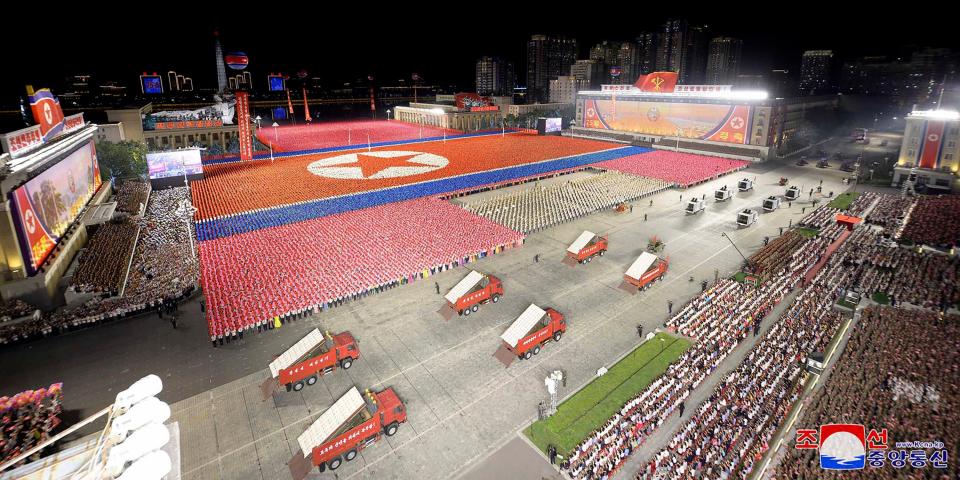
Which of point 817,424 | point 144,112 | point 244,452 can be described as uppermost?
point 144,112

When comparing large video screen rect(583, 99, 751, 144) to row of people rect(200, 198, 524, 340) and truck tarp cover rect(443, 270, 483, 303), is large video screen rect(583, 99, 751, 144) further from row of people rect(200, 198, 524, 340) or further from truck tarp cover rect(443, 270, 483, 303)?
truck tarp cover rect(443, 270, 483, 303)

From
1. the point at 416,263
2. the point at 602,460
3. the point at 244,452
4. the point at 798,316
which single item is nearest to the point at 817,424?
the point at 602,460

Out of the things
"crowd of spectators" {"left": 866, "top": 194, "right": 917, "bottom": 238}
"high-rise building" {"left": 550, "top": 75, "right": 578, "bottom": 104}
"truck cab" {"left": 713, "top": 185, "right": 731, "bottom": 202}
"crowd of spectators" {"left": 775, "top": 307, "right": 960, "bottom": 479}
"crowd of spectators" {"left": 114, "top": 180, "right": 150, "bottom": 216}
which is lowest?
"crowd of spectators" {"left": 775, "top": 307, "right": 960, "bottom": 479}

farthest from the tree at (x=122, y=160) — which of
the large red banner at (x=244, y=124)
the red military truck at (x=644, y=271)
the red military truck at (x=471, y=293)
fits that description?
the red military truck at (x=644, y=271)

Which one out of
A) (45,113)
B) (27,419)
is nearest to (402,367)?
(27,419)

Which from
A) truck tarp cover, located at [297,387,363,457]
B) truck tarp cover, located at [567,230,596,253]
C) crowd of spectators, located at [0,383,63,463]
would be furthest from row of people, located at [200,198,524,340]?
truck tarp cover, located at [297,387,363,457]

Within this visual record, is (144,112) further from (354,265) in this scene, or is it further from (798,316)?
(798,316)
